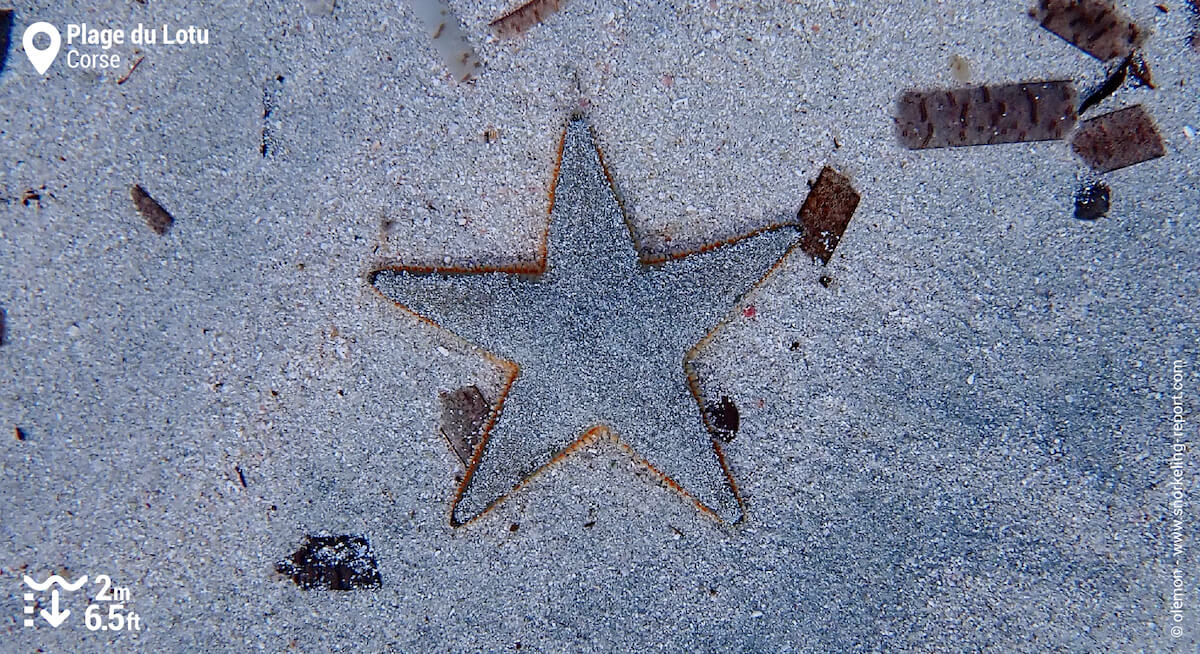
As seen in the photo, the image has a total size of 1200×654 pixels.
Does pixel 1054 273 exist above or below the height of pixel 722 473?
above

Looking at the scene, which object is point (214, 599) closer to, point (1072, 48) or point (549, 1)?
point (549, 1)

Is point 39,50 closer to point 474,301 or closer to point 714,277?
point 474,301

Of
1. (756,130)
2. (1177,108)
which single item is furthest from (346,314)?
(1177,108)

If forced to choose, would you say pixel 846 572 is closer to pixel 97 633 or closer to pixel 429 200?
pixel 429 200

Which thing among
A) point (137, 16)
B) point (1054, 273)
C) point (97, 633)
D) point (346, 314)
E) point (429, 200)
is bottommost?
point (1054, 273)

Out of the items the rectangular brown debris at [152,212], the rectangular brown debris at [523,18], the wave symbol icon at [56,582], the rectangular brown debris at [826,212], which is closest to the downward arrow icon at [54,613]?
the wave symbol icon at [56,582]

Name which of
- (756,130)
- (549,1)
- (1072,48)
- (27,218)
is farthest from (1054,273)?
(27,218)
